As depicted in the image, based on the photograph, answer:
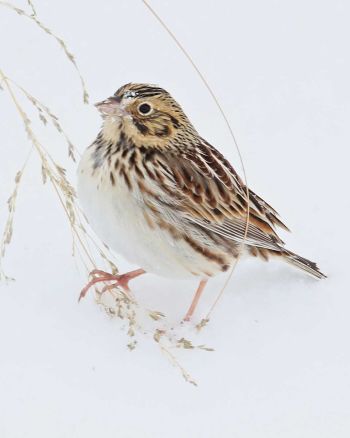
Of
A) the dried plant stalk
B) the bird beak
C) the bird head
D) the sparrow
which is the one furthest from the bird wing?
the dried plant stalk

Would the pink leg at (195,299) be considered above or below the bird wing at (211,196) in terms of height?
below

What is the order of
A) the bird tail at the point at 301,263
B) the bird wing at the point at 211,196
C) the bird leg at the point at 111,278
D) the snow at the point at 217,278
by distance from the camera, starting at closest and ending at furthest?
the snow at the point at 217,278
the bird wing at the point at 211,196
the bird leg at the point at 111,278
the bird tail at the point at 301,263

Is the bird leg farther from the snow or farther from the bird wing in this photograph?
the bird wing

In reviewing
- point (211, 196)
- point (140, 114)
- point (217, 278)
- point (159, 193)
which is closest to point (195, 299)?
point (217, 278)

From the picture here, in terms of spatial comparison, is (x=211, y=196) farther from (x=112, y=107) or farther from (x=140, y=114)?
(x=112, y=107)

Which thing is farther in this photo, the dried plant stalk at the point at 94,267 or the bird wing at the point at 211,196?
the bird wing at the point at 211,196

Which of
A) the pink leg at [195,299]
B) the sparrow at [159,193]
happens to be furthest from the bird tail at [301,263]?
the pink leg at [195,299]

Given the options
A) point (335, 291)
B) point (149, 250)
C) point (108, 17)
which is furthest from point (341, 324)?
point (108, 17)

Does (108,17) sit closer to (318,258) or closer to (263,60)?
(263,60)

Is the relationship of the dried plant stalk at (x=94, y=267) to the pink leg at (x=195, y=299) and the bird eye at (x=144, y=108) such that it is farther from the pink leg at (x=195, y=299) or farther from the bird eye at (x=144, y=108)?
the bird eye at (x=144, y=108)
